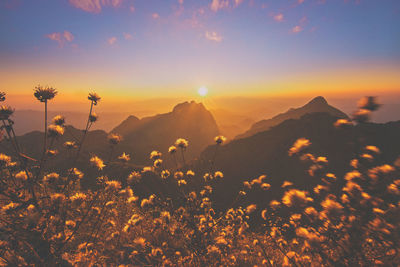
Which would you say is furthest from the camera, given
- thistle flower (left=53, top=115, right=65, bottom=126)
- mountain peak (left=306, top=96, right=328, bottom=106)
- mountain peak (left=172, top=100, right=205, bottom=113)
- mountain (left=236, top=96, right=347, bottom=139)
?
mountain peak (left=172, top=100, right=205, bottom=113)

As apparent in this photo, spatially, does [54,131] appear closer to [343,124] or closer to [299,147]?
[299,147]

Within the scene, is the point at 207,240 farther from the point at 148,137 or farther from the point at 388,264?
the point at 148,137

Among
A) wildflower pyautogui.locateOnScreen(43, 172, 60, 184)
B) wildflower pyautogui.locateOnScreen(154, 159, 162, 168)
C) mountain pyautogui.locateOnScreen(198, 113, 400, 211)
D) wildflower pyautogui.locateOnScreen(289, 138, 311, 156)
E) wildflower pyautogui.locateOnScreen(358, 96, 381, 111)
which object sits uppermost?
wildflower pyautogui.locateOnScreen(358, 96, 381, 111)

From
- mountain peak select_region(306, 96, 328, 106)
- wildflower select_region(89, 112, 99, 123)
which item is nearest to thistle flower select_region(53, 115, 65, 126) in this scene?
wildflower select_region(89, 112, 99, 123)

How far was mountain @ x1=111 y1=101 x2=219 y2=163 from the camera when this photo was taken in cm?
12588

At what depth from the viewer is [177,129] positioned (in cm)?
14012

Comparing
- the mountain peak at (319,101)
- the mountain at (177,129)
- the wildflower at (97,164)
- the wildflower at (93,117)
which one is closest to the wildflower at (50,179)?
the wildflower at (97,164)

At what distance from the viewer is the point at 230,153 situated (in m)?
40.5

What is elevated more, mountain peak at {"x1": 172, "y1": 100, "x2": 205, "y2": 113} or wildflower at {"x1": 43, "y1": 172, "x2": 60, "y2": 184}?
wildflower at {"x1": 43, "y1": 172, "x2": 60, "y2": 184}

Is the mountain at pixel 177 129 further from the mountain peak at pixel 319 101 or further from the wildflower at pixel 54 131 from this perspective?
the wildflower at pixel 54 131

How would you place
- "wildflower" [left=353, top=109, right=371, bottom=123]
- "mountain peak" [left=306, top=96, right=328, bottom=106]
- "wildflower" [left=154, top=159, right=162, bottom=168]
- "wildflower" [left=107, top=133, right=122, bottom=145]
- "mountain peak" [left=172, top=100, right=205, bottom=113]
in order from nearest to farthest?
"wildflower" [left=353, top=109, right=371, bottom=123] < "wildflower" [left=107, top=133, right=122, bottom=145] < "wildflower" [left=154, top=159, right=162, bottom=168] < "mountain peak" [left=306, top=96, right=328, bottom=106] < "mountain peak" [left=172, top=100, right=205, bottom=113]

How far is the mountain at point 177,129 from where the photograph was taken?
413ft

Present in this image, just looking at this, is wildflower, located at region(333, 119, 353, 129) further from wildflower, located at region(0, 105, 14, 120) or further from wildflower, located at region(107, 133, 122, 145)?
wildflower, located at region(0, 105, 14, 120)

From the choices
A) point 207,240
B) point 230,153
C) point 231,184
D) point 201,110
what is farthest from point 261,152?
point 201,110
